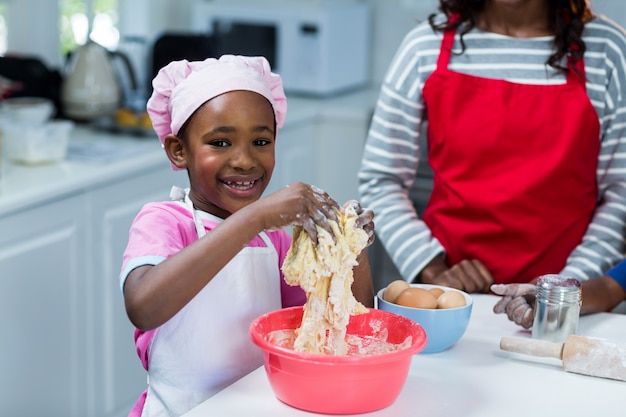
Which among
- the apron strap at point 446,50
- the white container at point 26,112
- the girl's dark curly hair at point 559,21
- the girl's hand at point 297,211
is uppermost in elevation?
the girl's dark curly hair at point 559,21

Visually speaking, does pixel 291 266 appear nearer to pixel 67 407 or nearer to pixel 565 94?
pixel 565 94

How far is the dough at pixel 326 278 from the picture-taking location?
3.95 ft

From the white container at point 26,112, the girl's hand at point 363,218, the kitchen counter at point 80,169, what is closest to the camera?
the girl's hand at point 363,218

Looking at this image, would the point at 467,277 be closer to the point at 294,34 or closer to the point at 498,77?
the point at 498,77

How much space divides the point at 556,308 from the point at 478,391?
0.23 m

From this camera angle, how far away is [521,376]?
1.30 metres

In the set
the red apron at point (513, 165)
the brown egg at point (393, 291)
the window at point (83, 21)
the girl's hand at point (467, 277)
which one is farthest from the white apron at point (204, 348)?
the window at point (83, 21)

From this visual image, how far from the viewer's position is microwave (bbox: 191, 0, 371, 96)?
130 inches

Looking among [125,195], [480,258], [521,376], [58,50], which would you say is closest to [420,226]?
[480,258]

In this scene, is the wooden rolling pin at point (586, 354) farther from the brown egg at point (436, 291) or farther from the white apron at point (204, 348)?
A: the white apron at point (204, 348)

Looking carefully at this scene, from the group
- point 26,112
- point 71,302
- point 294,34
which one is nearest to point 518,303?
point 71,302

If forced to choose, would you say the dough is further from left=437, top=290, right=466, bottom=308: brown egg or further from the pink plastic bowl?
left=437, top=290, right=466, bottom=308: brown egg

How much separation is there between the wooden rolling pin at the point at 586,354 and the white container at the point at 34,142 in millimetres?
1516

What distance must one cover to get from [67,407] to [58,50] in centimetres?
133
